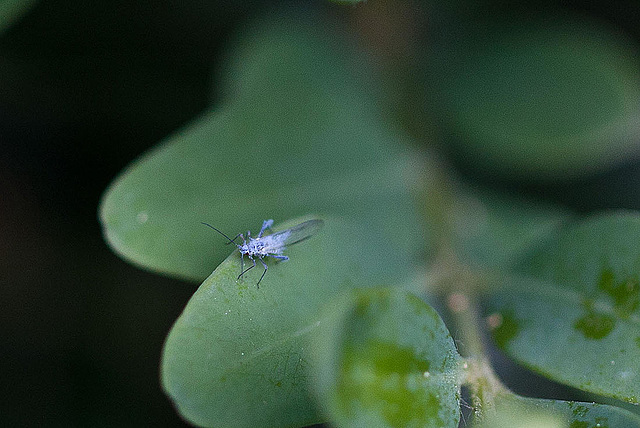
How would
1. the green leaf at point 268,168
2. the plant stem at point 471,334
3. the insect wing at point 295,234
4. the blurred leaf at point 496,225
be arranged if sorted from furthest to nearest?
the blurred leaf at point 496,225
the green leaf at point 268,168
the insect wing at point 295,234
the plant stem at point 471,334

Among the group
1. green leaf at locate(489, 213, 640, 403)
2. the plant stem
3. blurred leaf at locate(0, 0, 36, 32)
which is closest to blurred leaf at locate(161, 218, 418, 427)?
the plant stem

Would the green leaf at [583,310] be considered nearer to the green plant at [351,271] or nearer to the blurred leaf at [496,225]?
the green plant at [351,271]

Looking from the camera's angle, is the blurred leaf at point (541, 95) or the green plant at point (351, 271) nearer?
the green plant at point (351, 271)

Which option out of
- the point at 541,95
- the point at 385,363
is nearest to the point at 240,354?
the point at 385,363

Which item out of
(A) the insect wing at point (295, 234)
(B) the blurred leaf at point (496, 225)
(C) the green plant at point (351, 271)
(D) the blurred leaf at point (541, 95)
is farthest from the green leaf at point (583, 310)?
(D) the blurred leaf at point (541, 95)

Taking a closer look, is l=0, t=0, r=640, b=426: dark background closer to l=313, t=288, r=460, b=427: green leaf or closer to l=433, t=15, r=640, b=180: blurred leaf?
l=433, t=15, r=640, b=180: blurred leaf

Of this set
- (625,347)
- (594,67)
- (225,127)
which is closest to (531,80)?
(594,67)
